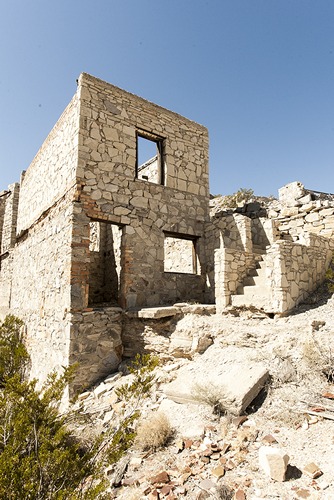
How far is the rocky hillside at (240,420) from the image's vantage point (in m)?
2.92

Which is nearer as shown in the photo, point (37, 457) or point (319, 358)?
point (37, 457)

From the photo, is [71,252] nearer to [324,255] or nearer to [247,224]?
[247,224]

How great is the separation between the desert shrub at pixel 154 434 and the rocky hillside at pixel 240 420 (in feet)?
0.05

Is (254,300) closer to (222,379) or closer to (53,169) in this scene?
(222,379)

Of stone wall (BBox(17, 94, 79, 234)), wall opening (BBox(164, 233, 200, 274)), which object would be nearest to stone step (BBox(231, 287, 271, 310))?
wall opening (BBox(164, 233, 200, 274))

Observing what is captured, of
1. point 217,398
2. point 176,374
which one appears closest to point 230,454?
point 217,398

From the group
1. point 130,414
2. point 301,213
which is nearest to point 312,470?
point 130,414

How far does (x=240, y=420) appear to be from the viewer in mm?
3744

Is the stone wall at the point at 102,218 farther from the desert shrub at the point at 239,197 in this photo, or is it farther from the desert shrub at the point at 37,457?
the desert shrub at the point at 239,197

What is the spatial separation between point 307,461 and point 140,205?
19.8 ft

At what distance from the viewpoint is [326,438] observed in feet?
10.5

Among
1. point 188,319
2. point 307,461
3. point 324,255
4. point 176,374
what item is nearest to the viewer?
point 307,461

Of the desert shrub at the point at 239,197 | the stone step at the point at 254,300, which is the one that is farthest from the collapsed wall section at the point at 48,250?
the desert shrub at the point at 239,197

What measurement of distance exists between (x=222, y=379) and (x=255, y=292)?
2.34 meters
